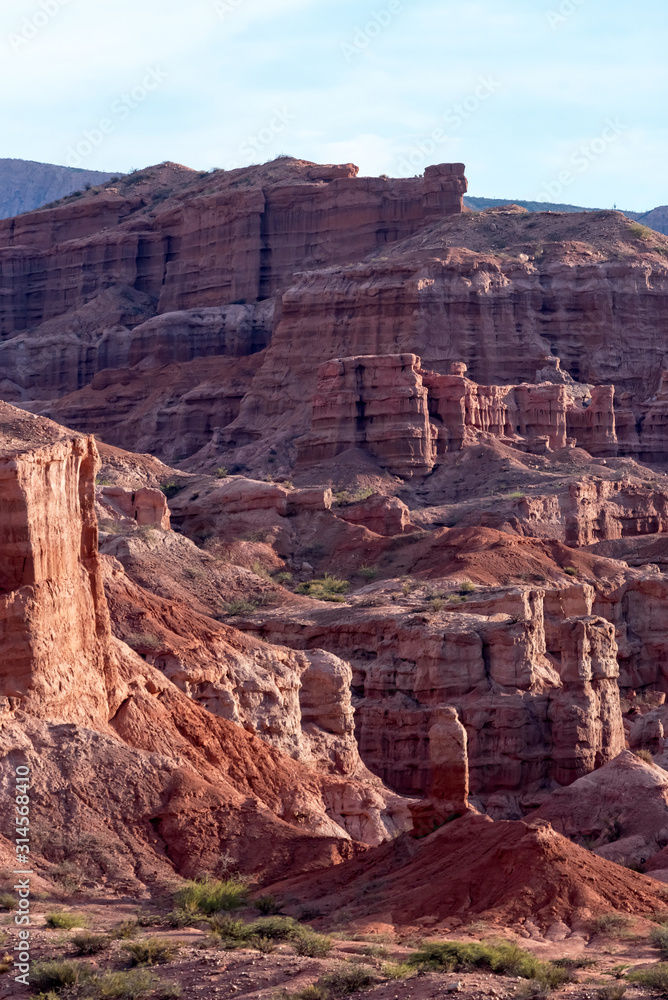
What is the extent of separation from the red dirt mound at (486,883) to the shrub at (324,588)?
113 ft

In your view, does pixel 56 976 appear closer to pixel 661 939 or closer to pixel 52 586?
pixel 661 939

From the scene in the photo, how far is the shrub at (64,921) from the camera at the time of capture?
896 inches

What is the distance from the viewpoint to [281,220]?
440 feet

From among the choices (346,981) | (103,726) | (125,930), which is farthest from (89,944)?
(103,726)

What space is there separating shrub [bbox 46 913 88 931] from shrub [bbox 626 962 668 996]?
6391 millimetres

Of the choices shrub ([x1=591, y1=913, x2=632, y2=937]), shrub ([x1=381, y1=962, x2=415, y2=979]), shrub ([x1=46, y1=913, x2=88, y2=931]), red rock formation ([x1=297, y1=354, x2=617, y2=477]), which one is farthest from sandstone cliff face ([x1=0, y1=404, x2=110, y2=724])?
red rock formation ([x1=297, y1=354, x2=617, y2=477])

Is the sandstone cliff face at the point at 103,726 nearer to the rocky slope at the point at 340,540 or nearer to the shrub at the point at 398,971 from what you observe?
the rocky slope at the point at 340,540

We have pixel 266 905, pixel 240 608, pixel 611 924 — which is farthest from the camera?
pixel 240 608

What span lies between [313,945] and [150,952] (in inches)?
77.8

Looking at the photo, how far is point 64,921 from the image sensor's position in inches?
898

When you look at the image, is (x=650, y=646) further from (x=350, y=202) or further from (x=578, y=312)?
(x=350, y=202)

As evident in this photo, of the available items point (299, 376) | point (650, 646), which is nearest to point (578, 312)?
point (299, 376)

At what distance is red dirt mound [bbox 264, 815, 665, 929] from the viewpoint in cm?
2595

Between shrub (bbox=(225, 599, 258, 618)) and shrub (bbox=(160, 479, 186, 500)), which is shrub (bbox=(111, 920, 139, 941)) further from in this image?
shrub (bbox=(160, 479, 186, 500))
